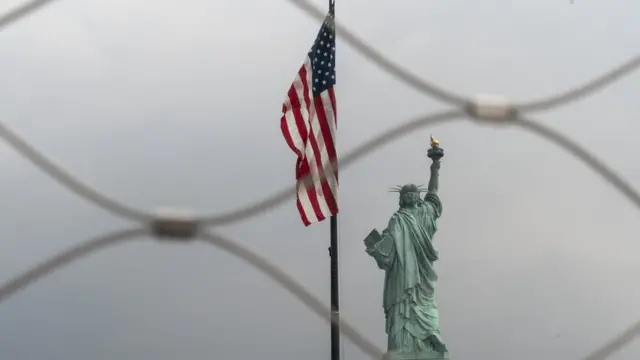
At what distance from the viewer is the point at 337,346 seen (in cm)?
411

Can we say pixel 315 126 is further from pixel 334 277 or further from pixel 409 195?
pixel 409 195

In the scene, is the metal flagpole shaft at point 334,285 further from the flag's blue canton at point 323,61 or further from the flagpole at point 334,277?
the flag's blue canton at point 323,61

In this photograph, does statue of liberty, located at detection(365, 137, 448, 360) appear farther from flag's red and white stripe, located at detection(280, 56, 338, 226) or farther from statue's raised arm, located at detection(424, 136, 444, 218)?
flag's red and white stripe, located at detection(280, 56, 338, 226)

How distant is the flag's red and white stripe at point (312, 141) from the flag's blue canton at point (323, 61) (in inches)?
1.7

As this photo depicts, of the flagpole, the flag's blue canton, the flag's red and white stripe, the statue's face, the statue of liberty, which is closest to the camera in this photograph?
the flag's red and white stripe

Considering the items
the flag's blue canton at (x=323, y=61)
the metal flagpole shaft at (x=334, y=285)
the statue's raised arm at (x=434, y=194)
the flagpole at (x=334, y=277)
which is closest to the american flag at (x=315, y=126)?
the flag's blue canton at (x=323, y=61)

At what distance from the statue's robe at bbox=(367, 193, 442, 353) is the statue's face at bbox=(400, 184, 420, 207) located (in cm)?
4

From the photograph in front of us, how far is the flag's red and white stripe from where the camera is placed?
379 centimetres

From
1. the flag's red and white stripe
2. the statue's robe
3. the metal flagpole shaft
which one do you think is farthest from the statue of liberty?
the flag's red and white stripe

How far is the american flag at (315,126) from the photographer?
3.81m

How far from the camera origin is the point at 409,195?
5938mm

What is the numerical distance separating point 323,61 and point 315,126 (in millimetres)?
555

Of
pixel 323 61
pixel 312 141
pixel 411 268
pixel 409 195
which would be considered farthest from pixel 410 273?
pixel 312 141

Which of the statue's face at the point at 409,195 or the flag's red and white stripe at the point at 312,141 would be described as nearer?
the flag's red and white stripe at the point at 312,141
